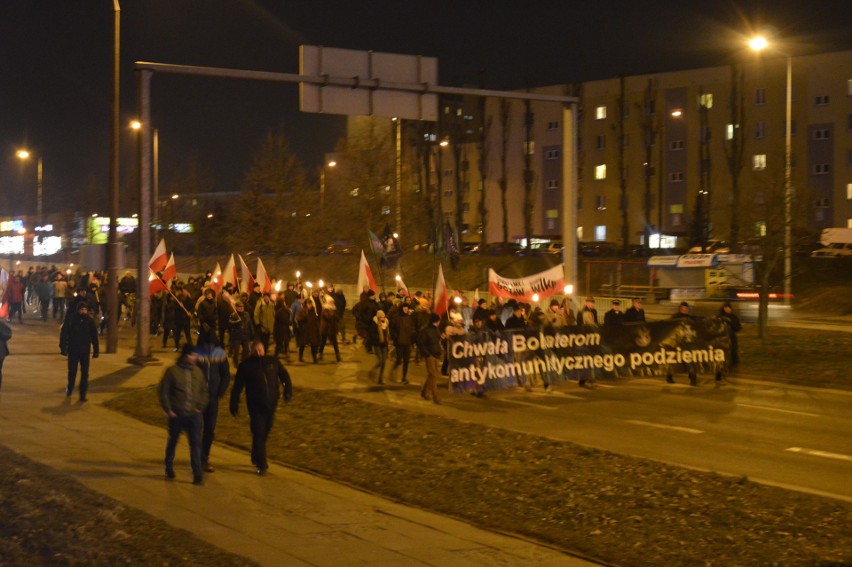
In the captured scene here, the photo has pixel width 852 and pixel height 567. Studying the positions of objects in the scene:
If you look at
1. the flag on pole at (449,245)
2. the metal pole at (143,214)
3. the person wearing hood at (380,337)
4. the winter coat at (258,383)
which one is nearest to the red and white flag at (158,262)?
the metal pole at (143,214)

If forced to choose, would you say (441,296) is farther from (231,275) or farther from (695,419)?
(231,275)

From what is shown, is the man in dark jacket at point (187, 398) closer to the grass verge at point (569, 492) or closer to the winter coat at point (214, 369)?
the winter coat at point (214, 369)

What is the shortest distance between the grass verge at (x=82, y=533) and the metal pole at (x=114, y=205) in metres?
14.0

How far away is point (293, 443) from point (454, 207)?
76.5 meters

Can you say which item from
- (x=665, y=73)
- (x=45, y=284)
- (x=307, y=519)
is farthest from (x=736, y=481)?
(x=665, y=73)

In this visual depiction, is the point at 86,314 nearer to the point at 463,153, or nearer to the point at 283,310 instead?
the point at 283,310

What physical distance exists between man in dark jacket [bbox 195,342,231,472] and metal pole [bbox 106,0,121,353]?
1235 cm

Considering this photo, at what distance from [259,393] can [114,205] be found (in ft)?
46.2

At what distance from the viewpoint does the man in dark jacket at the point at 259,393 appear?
34.9ft

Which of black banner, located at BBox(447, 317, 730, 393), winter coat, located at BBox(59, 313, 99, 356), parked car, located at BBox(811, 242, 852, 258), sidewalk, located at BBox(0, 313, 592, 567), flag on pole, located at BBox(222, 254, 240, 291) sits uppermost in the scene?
parked car, located at BBox(811, 242, 852, 258)

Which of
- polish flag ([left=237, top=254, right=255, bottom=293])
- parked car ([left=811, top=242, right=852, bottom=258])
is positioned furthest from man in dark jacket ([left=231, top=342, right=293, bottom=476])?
parked car ([left=811, top=242, right=852, bottom=258])

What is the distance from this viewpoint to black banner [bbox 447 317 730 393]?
59.4 ft

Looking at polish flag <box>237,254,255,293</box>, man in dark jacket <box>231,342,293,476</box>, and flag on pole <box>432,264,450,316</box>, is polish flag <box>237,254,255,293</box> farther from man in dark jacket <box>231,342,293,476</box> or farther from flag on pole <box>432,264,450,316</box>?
man in dark jacket <box>231,342,293,476</box>

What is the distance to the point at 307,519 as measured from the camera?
29.2ft
